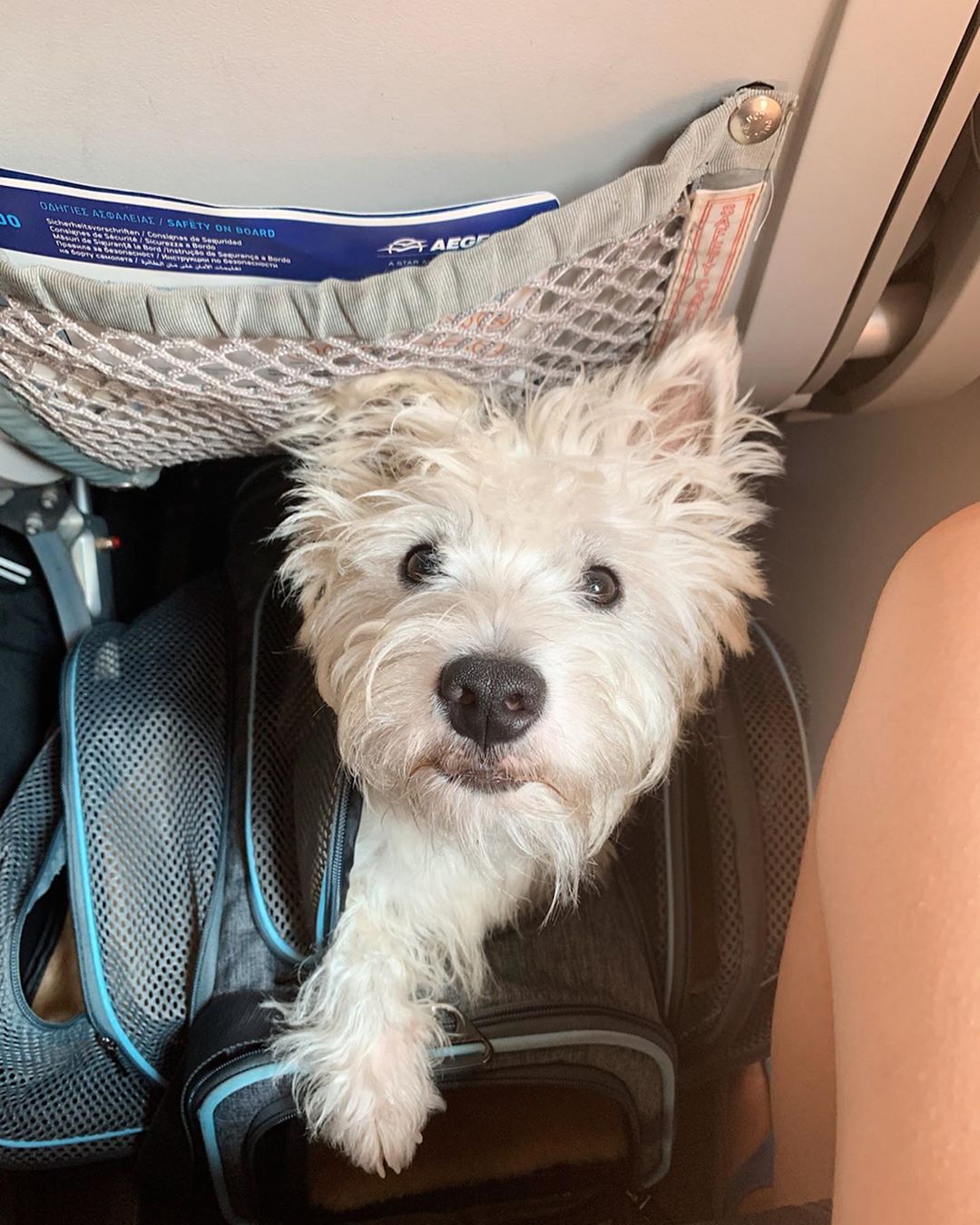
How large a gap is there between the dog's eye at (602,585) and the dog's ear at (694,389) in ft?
0.56

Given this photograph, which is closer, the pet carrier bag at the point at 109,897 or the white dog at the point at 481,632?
the white dog at the point at 481,632

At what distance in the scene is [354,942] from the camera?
1.14 meters

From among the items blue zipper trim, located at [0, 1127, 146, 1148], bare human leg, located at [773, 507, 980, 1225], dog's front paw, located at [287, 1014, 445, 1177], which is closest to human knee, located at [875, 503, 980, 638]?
bare human leg, located at [773, 507, 980, 1225]

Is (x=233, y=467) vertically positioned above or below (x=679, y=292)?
below

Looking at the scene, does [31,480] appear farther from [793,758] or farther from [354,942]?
[793,758]

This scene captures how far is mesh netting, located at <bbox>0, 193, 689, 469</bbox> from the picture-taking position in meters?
0.85

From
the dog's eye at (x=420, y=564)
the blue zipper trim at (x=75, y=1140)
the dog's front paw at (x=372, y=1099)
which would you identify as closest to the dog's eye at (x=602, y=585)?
the dog's eye at (x=420, y=564)

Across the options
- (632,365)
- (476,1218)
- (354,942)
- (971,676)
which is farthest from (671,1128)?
(632,365)

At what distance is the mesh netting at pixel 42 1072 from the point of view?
1109 millimetres

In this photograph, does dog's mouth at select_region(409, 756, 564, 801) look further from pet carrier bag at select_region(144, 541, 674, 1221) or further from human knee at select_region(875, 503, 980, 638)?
human knee at select_region(875, 503, 980, 638)

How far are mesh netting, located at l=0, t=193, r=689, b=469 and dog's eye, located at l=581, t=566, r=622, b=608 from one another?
244 millimetres

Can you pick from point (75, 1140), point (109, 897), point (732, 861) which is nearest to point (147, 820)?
point (109, 897)

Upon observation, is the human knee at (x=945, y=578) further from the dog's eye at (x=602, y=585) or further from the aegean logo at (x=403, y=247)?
the aegean logo at (x=403, y=247)

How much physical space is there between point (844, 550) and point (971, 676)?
0.95 meters
